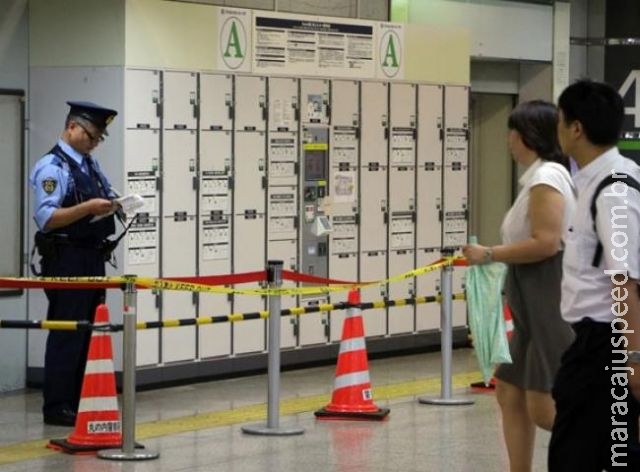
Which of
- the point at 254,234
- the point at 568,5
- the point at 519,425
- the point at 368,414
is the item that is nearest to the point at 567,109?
the point at 519,425

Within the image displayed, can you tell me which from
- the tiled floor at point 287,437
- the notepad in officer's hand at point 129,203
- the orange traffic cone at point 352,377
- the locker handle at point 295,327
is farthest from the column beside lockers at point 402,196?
the notepad in officer's hand at point 129,203

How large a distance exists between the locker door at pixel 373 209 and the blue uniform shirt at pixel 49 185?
4370mm

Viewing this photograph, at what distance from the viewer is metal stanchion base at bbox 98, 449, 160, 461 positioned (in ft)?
29.1

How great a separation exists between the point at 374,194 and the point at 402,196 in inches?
15.8

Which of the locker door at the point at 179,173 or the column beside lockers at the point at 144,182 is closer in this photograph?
the column beside lockers at the point at 144,182

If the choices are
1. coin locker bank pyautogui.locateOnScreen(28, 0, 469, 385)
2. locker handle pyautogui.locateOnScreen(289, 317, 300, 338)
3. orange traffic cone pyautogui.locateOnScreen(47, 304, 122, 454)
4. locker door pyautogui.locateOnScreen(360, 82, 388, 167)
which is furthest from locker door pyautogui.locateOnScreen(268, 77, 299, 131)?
orange traffic cone pyautogui.locateOnScreen(47, 304, 122, 454)

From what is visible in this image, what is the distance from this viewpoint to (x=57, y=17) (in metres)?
12.0

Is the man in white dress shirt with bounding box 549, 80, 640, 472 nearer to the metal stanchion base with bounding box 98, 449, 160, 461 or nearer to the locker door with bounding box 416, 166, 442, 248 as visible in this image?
the metal stanchion base with bounding box 98, 449, 160, 461

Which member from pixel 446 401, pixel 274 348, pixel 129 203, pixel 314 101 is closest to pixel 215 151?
pixel 314 101

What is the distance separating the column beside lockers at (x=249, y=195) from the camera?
12.8 m

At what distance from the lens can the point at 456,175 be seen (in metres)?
15.1

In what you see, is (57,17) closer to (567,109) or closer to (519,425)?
(519,425)

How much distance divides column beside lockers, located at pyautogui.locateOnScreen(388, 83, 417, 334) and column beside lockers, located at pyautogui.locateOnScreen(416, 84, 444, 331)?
0.08 m

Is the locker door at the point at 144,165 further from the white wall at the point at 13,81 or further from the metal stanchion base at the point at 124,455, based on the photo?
the metal stanchion base at the point at 124,455
